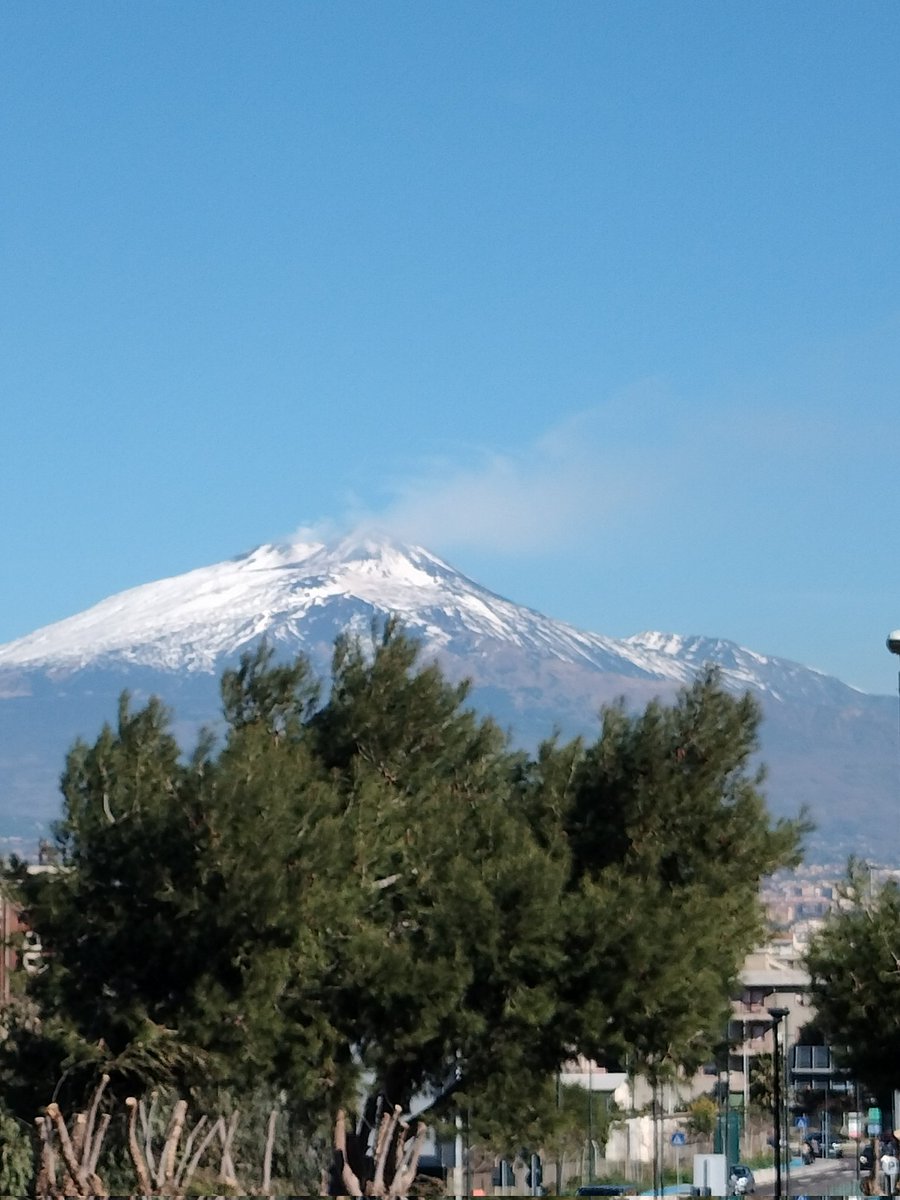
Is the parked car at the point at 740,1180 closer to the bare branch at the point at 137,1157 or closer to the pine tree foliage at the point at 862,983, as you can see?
the pine tree foliage at the point at 862,983

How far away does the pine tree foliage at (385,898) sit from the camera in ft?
119

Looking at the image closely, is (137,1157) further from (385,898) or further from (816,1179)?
(816,1179)

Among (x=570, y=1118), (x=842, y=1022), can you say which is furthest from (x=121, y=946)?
(x=842, y=1022)

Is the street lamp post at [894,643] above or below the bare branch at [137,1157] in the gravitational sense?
above

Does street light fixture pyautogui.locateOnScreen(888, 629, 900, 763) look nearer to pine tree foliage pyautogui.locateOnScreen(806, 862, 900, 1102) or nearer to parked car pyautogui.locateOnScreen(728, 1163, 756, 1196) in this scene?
pine tree foliage pyautogui.locateOnScreen(806, 862, 900, 1102)

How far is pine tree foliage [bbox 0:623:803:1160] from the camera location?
36281mm

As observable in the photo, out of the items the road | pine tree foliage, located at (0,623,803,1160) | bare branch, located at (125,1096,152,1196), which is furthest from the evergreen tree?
the road

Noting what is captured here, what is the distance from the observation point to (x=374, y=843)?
3797cm

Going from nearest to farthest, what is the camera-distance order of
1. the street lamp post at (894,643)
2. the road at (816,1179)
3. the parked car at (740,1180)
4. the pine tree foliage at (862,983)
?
the street lamp post at (894,643)
the pine tree foliage at (862,983)
the parked car at (740,1180)
the road at (816,1179)

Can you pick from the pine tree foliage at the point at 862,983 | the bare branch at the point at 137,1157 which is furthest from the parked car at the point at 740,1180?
the bare branch at the point at 137,1157

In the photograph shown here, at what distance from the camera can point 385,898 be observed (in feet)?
127

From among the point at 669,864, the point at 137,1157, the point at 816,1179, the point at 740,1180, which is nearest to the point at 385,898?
the point at 669,864

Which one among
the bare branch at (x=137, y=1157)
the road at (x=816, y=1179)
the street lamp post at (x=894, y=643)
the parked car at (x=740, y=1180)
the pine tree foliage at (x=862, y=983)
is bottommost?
the road at (x=816, y=1179)

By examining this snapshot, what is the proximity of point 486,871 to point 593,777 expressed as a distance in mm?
4462
